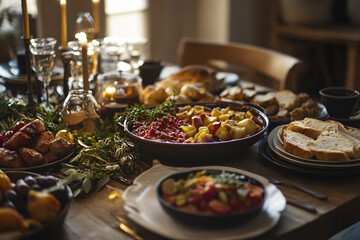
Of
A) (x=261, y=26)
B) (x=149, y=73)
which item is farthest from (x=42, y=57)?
(x=261, y=26)

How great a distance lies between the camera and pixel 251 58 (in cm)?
270

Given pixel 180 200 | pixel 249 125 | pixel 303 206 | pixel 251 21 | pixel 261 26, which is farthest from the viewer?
pixel 261 26

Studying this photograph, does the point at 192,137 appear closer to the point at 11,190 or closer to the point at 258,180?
the point at 258,180

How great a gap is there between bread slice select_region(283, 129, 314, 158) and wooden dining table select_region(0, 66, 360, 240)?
60 millimetres

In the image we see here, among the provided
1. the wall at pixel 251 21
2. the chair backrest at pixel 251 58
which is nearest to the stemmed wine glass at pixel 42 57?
the chair backrest at pixel 251 58

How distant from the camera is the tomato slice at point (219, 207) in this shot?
0.90 m

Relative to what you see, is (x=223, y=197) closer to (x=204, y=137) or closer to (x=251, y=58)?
(x=204, y=137)

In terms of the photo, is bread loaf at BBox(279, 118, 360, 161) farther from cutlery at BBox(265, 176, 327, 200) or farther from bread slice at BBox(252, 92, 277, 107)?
bread slice at BBox(252, 92, 277, 107)

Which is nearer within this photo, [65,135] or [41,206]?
[41,206]

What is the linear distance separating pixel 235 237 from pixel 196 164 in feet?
1.36

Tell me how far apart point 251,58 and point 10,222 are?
82.9 inches

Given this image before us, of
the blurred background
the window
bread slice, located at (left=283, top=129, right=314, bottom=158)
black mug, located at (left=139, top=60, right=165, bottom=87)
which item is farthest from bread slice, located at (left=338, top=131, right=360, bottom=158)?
the window

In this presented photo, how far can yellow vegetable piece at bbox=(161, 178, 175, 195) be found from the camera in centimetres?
98

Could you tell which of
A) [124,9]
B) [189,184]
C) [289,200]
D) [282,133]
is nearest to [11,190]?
[189,184]
